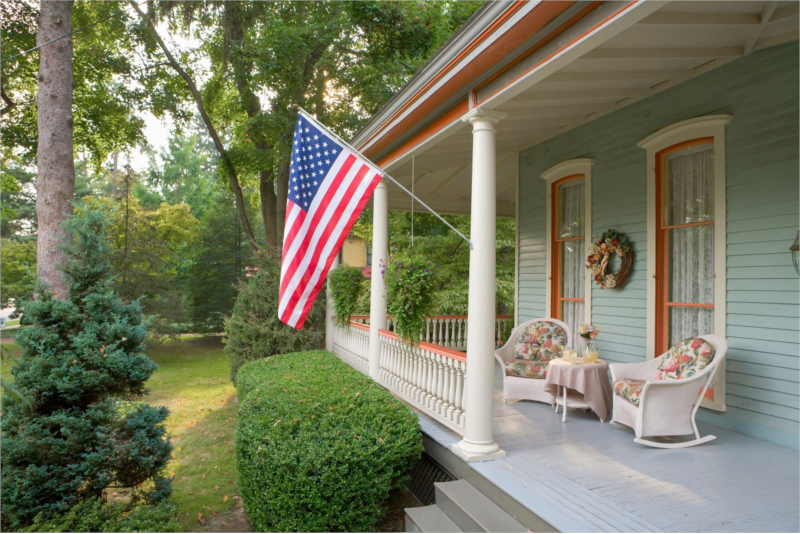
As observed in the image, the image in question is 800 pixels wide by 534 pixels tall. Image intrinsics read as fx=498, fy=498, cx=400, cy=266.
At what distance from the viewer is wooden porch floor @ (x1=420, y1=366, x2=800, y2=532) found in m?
2.75

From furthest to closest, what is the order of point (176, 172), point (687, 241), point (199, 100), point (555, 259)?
point (176, 172), point (199, 100), point (555, 259), point (687, 241)

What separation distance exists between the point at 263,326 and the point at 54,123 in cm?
438

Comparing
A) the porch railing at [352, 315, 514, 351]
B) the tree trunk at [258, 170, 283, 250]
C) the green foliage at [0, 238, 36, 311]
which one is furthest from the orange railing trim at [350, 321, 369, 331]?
the green foliage at [0, 238, 36, 311]

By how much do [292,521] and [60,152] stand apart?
6.70 metres

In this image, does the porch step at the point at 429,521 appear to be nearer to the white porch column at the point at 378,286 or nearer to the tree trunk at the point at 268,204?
the white porch column at the point at 378,286

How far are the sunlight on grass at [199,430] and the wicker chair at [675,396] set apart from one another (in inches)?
146

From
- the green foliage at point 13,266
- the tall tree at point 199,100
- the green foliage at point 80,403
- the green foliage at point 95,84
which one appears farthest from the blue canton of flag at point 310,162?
the green foliage at point 13,266

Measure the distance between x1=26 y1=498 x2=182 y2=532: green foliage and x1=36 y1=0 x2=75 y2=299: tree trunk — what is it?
4836mm

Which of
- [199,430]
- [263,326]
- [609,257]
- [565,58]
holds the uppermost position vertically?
[565,58]

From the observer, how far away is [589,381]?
4789 mm

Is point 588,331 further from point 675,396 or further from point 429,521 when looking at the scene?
point 429,521

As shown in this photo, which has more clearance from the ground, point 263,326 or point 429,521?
point 263,326

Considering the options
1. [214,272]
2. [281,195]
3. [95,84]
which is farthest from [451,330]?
[95,84]

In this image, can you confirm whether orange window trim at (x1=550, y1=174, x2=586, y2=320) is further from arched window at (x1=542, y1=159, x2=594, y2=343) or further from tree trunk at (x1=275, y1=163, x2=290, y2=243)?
tree trunk at (x1=275, y1=163, x2=290, y2=243)
